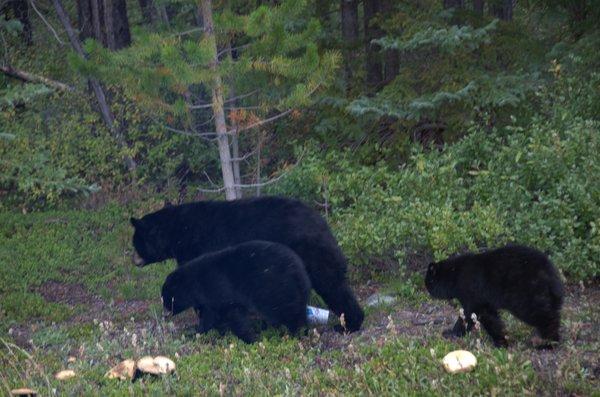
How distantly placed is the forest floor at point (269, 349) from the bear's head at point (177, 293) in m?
0.26

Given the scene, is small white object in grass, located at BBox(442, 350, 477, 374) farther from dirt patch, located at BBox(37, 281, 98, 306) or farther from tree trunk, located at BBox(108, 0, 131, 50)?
tree trunk, located at BBox(108, 0, 131, 50)

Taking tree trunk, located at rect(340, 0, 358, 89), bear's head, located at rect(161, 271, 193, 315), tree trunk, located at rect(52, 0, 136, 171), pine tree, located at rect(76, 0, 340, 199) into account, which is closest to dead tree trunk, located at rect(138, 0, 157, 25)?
tree trunk, located at rect(52, 0, 136, 171)

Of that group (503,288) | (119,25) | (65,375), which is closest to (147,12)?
(119,25)

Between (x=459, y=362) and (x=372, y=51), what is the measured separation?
8881mm

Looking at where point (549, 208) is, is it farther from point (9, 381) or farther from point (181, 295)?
point (9, 381)

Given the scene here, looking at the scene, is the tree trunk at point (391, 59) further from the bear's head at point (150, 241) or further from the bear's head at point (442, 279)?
the bear's head at point (442, 279)

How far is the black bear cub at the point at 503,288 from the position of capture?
261 inches

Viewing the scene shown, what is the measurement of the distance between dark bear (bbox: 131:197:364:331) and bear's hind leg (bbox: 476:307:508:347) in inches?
58.8

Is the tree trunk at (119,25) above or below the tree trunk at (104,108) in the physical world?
above

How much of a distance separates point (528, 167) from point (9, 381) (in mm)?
6076

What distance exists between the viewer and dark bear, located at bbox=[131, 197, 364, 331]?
8.15 m

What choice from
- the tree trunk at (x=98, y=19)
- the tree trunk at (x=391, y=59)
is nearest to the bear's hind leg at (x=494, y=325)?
the tree trunk at (x=391, y=59)

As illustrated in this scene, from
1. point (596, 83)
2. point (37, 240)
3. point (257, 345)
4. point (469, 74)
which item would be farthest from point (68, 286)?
point (596, 83)

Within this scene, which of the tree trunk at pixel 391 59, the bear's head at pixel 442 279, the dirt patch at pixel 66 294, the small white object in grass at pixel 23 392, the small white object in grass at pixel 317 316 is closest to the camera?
the small white object in grass at pixel 23 392
